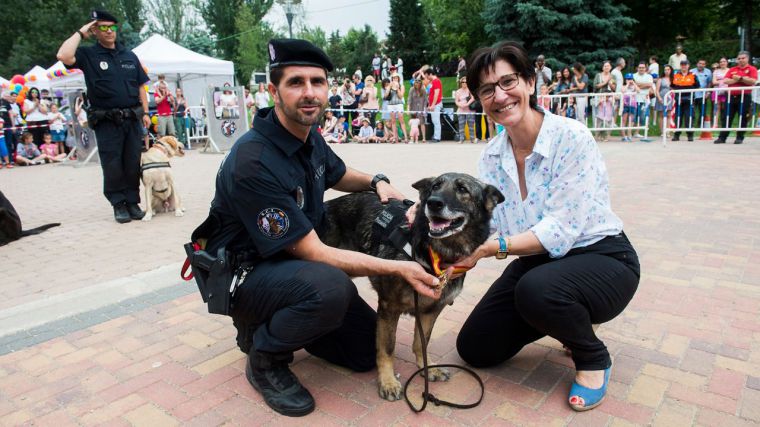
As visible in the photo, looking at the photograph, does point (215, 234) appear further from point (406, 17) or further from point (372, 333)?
point (406, 17)

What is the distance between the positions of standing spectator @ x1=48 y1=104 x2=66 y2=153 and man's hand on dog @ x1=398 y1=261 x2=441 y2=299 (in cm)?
1698

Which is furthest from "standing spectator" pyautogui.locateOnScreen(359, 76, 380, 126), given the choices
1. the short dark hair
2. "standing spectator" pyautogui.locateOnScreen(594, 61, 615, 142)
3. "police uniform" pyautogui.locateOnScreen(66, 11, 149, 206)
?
the short dark hair

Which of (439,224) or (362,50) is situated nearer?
(439,224)

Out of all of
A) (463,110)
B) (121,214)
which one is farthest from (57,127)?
(463,110)

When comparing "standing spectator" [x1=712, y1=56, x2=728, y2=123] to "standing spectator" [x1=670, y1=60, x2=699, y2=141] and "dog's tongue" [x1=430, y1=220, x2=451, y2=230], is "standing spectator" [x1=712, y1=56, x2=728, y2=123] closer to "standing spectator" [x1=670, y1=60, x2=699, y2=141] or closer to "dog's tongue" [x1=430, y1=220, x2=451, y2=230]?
"standing spectator" [x1=670, y1=60, x2=699, y2=141]

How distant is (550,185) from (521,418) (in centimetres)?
115

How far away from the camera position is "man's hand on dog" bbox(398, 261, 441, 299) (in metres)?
2.44

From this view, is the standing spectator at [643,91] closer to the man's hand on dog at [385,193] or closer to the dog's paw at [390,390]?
the man's hand on dog at [385,193]

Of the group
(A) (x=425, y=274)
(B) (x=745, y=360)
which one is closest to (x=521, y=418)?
(A) (x=425, y=274)

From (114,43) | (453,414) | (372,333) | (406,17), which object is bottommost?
(453,414)

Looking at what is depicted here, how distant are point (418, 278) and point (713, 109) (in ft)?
41.8

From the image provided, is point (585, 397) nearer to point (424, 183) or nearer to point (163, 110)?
point (424, 183)

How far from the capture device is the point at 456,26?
38312 mm

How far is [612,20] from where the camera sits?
741 inches
